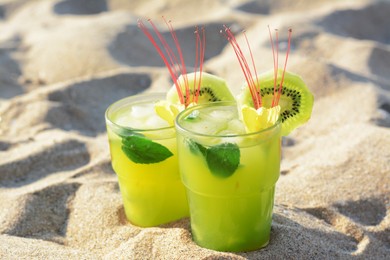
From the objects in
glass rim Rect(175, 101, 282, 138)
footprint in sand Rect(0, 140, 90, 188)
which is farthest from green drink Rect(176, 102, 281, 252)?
footprint in sand Rect(0, 140, 90, 188)

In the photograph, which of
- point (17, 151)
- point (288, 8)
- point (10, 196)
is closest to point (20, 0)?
point (288, 8)

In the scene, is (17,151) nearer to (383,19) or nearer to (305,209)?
(305,209)

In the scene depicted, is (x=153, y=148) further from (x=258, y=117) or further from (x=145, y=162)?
(x=258, y=117)

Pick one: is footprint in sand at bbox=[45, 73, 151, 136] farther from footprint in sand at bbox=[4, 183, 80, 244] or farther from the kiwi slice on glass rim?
the kiwi slice on glass rim

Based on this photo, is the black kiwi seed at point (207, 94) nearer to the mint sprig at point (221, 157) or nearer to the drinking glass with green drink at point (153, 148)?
the drinking glass with green drink at point (153, 148)

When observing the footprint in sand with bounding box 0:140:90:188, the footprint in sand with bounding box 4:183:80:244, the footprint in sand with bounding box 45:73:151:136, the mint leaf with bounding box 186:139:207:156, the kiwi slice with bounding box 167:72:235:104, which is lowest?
the footprint in sand with bounding box 45:73:151:136

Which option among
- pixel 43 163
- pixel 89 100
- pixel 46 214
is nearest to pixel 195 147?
pixel 46 214
